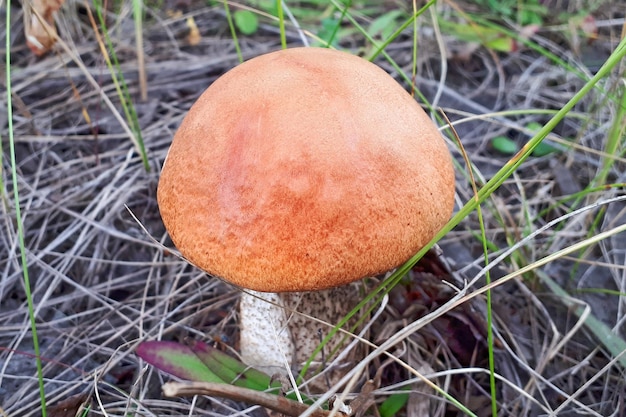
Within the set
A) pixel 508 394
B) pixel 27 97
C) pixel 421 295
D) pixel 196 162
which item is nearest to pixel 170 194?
pixel 196 162

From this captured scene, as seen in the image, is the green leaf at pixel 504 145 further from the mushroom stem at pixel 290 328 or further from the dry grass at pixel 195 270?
the mushroom stem at pixel 290 328

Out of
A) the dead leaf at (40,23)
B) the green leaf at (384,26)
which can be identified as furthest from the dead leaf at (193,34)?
the green leaf at (384,26)

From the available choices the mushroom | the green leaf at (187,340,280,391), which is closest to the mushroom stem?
the green leaf at (187,340,280,391)

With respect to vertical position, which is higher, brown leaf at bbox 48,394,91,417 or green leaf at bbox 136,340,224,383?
green leaf at bbox 136,340,224,383

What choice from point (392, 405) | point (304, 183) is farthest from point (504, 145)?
point (304, 183)

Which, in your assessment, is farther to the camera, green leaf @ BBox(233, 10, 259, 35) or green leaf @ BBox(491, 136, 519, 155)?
green leaf @ BBox(233, 10, 259, 35)

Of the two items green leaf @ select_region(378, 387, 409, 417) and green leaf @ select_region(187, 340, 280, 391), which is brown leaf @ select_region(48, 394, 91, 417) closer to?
green leaf @ select_region(187, 340, 280, 391)

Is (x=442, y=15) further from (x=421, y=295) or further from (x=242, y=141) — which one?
(x=242, y=141)
